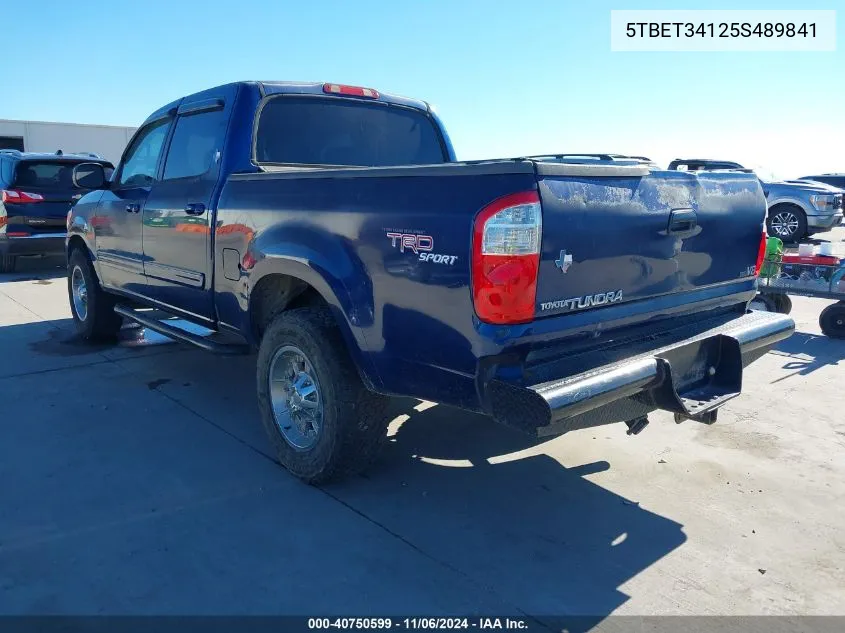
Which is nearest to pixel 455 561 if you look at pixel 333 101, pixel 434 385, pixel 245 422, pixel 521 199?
pixel 434 385

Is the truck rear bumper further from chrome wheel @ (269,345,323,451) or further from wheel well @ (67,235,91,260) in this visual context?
wheel well @ (67,235,91,260)

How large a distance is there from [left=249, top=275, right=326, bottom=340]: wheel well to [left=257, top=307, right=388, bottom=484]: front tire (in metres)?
0.20

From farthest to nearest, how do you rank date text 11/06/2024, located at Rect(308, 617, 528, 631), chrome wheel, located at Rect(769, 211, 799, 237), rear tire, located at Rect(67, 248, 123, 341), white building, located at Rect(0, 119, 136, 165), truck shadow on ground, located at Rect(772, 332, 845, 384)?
1. white building, located at Rect(0, 119, 136, 165)
2. chrome wheel, located at Rect(769, 211, 799, 237)
3. rear tire, located at Rect(67, 248, 123, 341)
4. truck shadow on ground, located at Rect(772, 332, 845, 384)
5. date text 11/06/2024, located at Rect(308, 617, 528, 631)

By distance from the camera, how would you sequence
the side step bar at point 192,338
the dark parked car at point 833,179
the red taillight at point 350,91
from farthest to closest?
the dark parked car at point 833,179, the red taillight at point 350,91, the side step bar at point 192,338

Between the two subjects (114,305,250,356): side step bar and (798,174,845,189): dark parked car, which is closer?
(114,305,250,356): side step bar

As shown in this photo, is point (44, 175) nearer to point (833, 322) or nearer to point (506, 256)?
point (506, 256)

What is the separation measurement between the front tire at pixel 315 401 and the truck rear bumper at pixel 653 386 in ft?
3.08

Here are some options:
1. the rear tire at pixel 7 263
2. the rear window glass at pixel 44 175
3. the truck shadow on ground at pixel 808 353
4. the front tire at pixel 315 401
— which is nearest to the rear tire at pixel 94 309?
the front tire at pixel 315 401

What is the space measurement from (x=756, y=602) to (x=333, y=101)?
379cm

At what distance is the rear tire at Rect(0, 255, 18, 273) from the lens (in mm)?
11203

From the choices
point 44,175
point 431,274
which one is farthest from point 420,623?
point 44,175

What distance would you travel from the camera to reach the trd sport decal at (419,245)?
2828 millimetres

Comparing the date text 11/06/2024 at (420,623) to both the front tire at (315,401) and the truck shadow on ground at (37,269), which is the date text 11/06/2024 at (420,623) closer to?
the front tire at (315,401)

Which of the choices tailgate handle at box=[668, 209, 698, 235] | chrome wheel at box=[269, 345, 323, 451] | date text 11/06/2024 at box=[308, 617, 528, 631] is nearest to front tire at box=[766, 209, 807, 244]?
tailgate handle at box=[668, 209, 698, 235]
